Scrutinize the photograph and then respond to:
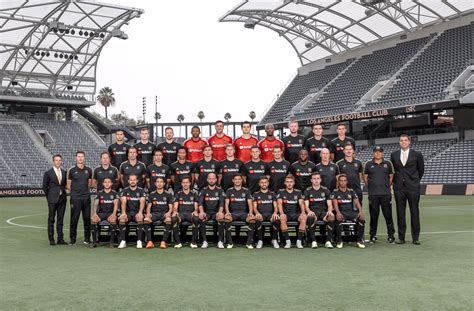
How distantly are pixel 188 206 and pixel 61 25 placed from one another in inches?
1340

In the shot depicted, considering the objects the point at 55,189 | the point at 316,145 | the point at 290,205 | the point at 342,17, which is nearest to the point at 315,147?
the point at 316,145

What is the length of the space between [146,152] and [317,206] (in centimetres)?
446

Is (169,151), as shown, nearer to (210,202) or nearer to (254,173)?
(210,202)

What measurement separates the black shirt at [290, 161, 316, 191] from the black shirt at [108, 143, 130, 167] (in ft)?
13.9

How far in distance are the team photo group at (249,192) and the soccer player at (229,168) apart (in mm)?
23

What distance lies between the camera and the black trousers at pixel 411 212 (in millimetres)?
10891

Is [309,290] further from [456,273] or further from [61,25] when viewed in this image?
[61,25]

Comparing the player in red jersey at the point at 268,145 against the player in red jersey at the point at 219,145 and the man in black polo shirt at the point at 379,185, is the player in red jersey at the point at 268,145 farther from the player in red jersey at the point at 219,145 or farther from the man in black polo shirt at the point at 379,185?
the man in black polo shirt at the point at 379,185

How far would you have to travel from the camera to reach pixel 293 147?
1228 centimetres

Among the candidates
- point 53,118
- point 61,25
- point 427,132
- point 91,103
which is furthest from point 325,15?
point 53,118

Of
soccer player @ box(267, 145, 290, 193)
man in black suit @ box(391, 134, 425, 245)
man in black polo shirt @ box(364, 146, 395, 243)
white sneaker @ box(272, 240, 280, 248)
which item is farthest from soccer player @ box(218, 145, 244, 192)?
man in black suit @ box(391, 134, 425, 245)

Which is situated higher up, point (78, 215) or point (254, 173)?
point (254, 173)

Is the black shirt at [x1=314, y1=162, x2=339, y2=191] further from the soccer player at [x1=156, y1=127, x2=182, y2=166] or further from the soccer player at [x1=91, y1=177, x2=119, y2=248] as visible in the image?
the soccer player at [x1=91, y1=177, x2=119, y2=248]

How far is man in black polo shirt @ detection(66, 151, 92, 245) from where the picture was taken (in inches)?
460
